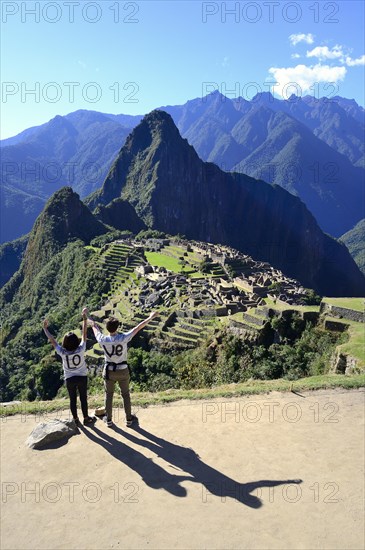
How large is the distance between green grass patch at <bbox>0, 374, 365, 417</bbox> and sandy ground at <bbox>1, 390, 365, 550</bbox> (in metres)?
0.46

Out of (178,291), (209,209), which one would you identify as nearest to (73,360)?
(178,291)

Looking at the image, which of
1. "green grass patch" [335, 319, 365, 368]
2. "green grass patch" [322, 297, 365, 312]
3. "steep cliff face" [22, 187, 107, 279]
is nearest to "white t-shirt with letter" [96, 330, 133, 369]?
"green grass patch" [335, 319, 365, 368]

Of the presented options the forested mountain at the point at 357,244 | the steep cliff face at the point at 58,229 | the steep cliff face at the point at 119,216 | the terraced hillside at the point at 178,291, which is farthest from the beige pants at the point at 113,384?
the forested mountain at the point at 357,244

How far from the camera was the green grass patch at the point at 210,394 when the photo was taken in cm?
714

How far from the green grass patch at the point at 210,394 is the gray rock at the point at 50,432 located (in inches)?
43.2

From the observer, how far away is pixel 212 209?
13362 cm

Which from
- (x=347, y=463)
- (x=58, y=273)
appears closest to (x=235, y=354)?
(x=347, y=463)

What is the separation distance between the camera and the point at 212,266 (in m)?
50.4

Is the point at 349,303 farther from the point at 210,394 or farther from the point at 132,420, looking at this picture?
the point at 132,420

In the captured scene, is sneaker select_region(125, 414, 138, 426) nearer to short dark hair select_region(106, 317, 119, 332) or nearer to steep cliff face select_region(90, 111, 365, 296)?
short dark hair select_region(106, 317, 119, 332)

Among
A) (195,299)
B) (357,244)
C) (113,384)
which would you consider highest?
(357,244)

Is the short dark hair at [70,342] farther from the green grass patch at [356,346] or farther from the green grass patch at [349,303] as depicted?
the green grass patch at [349,303]

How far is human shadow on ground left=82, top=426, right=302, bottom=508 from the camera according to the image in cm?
479

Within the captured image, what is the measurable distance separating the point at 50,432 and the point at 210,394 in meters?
2.90
